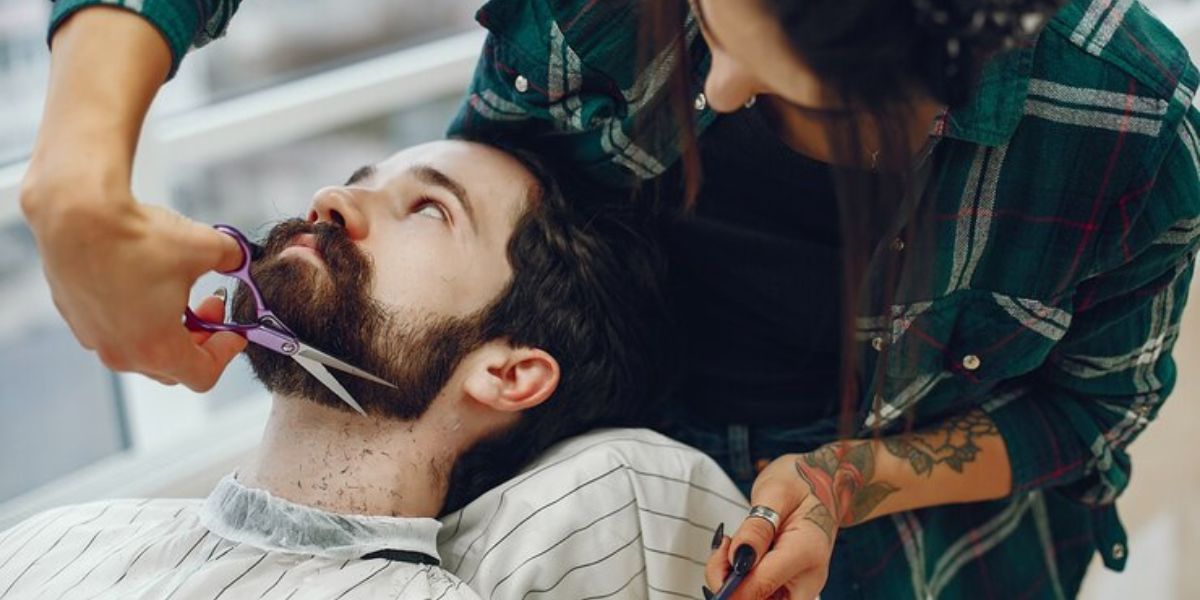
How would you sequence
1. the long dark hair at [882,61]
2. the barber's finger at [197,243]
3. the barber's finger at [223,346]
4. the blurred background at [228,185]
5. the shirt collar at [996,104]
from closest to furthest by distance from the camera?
the long dark hair at [882,61] → the barber's finger at [197,243] → the barber's finger at [223,346] → the shirt collar at [996,104] → the blurred background at [228,185]

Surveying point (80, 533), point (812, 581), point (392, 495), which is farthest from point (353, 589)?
point (812, 581)

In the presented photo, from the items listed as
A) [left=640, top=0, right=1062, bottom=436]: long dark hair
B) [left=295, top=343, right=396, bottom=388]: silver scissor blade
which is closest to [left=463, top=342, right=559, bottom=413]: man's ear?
[left=295, top=343, right=396, bottom=388]: silver scissor blade

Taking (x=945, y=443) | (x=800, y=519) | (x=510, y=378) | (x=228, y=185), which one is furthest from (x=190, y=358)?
(x=228, y=185)

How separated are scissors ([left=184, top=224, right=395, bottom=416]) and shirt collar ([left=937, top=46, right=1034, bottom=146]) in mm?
772

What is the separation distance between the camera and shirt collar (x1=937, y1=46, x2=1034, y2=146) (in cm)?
146

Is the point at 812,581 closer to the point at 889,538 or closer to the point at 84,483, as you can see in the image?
the point at 889,538

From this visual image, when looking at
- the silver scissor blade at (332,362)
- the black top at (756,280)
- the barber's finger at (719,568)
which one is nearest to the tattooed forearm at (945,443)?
the black top at (756,280)

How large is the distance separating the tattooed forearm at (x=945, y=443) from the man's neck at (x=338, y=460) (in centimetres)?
65

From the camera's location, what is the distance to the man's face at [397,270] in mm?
1625

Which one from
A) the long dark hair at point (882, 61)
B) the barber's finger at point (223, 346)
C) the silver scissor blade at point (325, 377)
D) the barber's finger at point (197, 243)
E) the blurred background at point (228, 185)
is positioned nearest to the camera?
the long dark hair at point (882, 61)

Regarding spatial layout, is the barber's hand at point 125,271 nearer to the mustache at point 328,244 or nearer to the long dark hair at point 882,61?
the mustache at point 328,244

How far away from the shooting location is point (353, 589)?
61.5 inches

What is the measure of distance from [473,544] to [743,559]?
16.0 inches

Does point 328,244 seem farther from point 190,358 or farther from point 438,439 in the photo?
point 190,358
